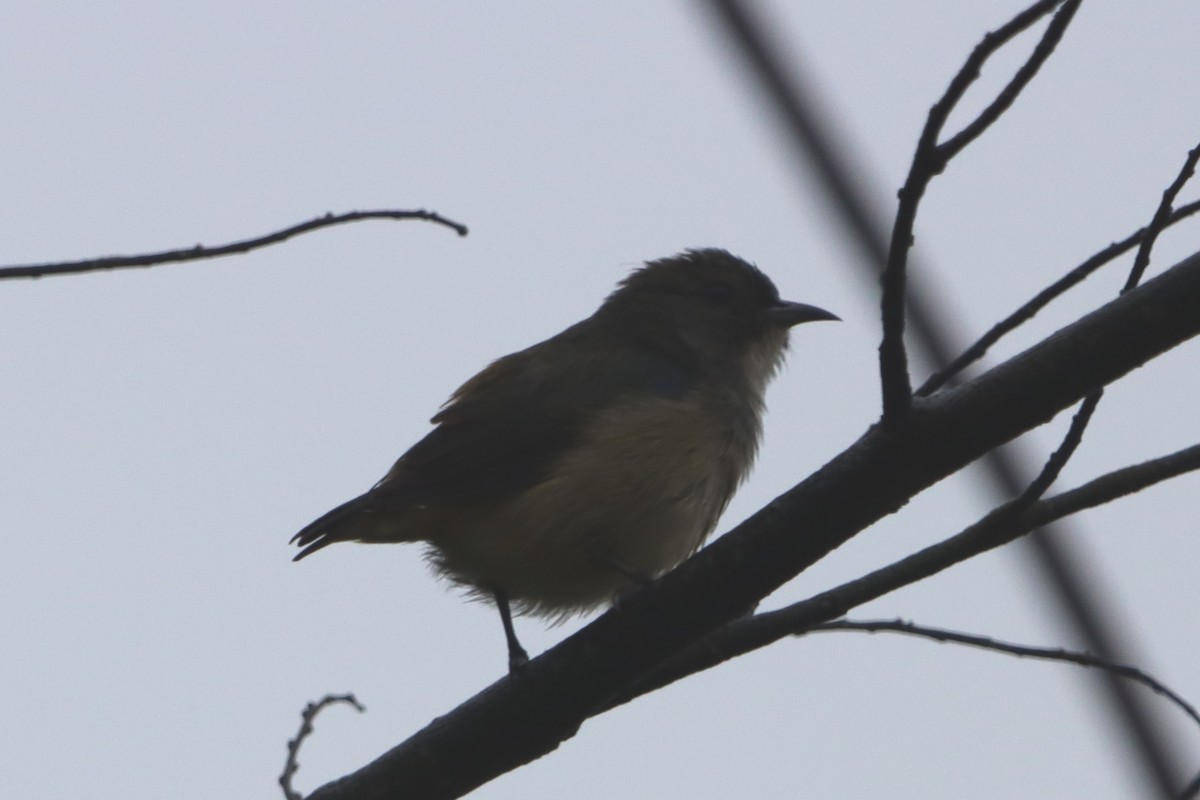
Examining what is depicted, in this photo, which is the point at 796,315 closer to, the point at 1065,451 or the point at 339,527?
the point at 339,527

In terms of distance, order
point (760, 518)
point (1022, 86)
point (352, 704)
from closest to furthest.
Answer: point (1022, 86)
point (760, 518)
point (352, 704)

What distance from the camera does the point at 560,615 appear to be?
18.1 ft

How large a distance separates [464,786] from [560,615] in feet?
5.50

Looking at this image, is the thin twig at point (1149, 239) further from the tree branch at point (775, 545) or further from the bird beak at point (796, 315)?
the bird beak at point (796, 315)

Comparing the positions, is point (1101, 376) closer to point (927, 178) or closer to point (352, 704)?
point (927, 178)

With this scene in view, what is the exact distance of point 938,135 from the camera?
2693 millimetres

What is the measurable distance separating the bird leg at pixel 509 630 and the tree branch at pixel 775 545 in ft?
1.96

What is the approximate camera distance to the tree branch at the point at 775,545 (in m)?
3.11

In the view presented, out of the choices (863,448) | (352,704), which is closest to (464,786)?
(352,704)

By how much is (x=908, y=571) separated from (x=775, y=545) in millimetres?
383

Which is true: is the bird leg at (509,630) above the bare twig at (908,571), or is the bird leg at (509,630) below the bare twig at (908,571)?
above

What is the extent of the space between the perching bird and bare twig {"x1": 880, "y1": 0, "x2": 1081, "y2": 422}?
7.41 feet

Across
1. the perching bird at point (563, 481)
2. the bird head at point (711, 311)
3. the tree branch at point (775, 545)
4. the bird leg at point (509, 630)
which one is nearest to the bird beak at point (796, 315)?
the bird head at point (711, 311)

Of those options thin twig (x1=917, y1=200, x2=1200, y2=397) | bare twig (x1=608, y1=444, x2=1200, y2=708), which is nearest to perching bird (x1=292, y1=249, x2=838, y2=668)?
bare twig (x1=608, y1=444, x2=1200, y2=708)
